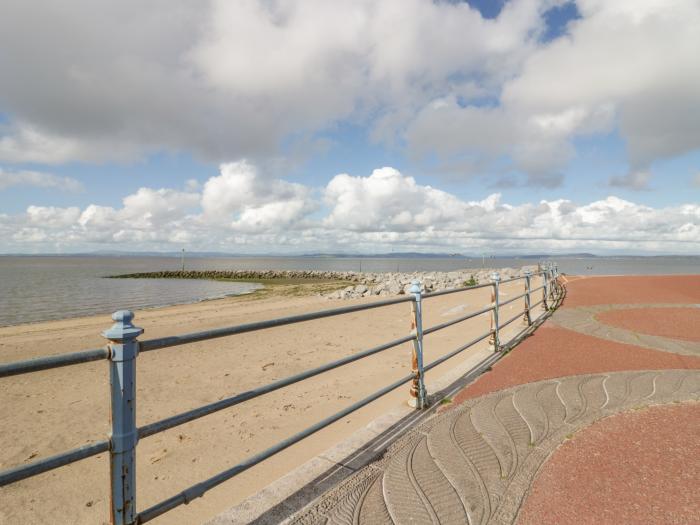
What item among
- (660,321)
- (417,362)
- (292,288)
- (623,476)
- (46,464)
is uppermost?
(46,464)

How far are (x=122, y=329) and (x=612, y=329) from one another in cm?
897

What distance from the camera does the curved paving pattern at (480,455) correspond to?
2357mm

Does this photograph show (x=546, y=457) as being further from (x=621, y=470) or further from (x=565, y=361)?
(x=565, y=361)

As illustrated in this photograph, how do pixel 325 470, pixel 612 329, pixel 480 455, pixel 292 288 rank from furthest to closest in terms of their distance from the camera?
1. pixel 292 288
2. pixel 612 329
3. pixel 480 455
4. pixel 325 470

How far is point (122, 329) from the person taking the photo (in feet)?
6.01

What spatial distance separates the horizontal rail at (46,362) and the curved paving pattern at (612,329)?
7.73 meters

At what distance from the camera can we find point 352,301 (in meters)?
21.0

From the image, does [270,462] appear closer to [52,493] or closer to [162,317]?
[52,493]

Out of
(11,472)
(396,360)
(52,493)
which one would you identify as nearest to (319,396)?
(396,360)

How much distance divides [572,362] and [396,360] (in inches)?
132

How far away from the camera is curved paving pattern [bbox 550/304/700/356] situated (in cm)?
636

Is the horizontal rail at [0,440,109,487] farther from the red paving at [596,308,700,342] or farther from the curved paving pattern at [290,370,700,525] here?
the red paving at [596,308,700,342]

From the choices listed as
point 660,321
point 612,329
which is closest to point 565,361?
point 612,329

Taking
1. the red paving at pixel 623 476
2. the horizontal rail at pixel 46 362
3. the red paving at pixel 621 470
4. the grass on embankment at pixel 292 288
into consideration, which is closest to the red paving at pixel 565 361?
the red paving at pixel 621 470
